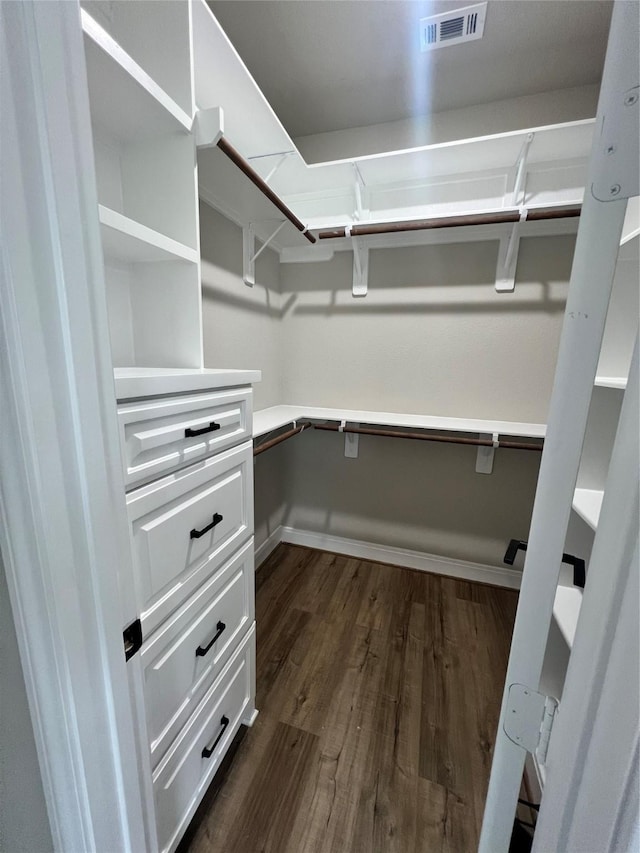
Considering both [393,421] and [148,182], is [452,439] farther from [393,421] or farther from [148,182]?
[148,182]

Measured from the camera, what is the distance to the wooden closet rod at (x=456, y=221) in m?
1.35

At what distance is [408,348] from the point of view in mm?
1904

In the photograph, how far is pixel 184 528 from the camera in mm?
749

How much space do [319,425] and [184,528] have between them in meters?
1.19

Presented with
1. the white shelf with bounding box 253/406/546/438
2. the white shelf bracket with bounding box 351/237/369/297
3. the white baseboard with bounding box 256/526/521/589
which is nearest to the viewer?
the white shelf with bounding box 253/406/546/438

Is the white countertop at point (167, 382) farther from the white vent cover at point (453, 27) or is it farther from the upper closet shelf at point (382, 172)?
the white vent cover at point (453, 27)

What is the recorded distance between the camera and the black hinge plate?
502mm

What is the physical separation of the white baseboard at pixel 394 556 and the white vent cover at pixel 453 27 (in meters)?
2.46

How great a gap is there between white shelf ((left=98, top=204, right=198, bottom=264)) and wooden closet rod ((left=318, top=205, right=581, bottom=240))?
0.91 meters

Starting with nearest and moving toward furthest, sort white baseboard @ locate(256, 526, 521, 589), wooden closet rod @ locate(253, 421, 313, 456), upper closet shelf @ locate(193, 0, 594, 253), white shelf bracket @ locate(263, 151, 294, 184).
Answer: upper closet shelf @ locate(193, 0, 594, 253), wooden closet rod @ locate(253, 421, 313, 456), white shelf bracket @ locate(263, 151, 294, 184), white baseboard @ locate(256, 526, 521, 589)

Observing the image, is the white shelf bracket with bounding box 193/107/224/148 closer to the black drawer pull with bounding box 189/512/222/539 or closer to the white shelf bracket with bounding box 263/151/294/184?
the white shelf bracket with bounding box 263/151/294/184

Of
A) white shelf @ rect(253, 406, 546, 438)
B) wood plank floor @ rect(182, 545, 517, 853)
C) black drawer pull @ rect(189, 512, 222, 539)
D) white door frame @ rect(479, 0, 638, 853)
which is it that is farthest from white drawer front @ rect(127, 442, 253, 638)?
wood plank floor @ rect(182, 545, 517, 853)

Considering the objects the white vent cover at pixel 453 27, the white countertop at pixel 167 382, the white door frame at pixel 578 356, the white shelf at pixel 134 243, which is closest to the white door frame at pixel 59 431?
the white countertop at pixel 167 382

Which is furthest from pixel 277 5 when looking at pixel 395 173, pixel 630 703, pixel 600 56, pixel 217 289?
pixel 630 703
